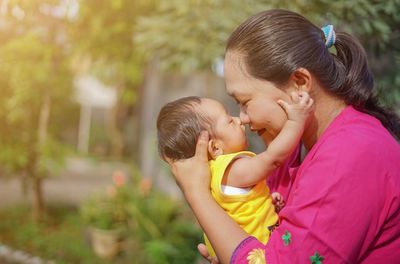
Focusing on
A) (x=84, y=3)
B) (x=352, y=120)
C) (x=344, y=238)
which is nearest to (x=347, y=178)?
(x=344, y=238)

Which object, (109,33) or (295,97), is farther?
(109,33)

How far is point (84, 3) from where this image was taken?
6539mm

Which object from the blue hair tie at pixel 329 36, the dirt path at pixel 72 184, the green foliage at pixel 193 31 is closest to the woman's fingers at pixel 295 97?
the blue hair tie at pixel 329 36

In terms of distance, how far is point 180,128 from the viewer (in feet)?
6.42

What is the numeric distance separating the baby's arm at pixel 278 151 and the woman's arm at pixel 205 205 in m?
0.12

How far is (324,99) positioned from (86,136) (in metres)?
15.3

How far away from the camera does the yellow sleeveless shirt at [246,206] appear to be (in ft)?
5.88

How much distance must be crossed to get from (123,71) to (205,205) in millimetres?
7281

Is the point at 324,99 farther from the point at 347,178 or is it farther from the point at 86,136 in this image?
the point at 86,136

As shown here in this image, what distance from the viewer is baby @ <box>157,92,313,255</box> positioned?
5.49 feet

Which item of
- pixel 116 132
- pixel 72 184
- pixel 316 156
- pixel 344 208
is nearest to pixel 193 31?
pixel 316 156

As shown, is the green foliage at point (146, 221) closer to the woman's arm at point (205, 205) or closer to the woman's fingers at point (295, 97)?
the woman's arm at point (205, 205)

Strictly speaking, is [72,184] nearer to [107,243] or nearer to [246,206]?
[107,243]

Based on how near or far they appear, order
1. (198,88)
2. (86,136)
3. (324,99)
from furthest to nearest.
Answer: (86,136)
(198,88)
(324,99)
